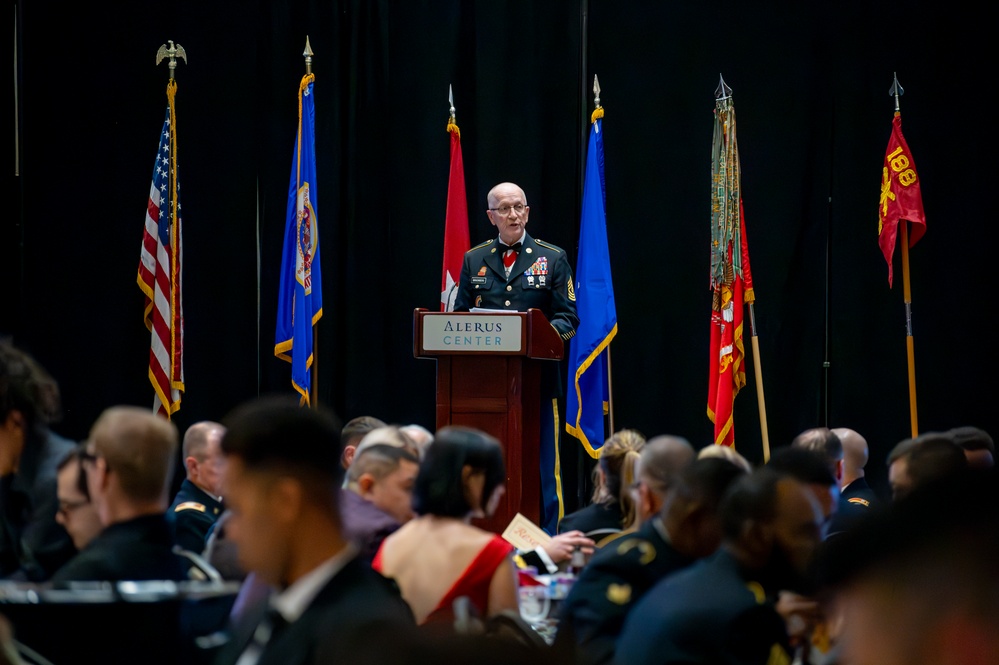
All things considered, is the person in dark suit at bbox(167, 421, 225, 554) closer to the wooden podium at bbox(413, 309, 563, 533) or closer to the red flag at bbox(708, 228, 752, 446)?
the wooden podium at bbox(413, 309, 563, 533)

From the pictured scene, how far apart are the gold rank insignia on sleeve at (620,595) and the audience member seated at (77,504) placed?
110 centimetres

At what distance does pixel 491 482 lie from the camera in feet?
9.88

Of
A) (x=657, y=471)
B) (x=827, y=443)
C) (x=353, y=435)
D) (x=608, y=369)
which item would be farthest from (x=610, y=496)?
(x=608, y=369)

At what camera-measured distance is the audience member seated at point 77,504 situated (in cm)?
256

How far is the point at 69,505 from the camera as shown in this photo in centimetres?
259

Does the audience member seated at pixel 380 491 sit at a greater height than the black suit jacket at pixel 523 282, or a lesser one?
lesser

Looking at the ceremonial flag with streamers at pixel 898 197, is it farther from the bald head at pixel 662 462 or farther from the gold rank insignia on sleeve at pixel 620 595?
the gold rank insignia on sleeve at pixel 620 595

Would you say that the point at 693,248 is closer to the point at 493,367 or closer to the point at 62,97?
the point at 493,367

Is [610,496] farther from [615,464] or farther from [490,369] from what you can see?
[490,369]

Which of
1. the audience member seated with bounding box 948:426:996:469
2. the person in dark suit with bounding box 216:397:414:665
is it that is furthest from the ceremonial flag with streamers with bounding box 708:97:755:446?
the person in dark suit with bounding box 216:397:414:665

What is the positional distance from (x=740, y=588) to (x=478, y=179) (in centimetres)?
641

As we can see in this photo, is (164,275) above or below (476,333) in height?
above

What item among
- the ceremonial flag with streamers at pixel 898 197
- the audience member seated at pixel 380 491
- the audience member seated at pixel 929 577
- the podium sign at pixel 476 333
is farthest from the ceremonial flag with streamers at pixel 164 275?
the audience member seated at pixel 929 577

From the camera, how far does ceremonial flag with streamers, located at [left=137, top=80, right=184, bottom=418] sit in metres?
7.40
